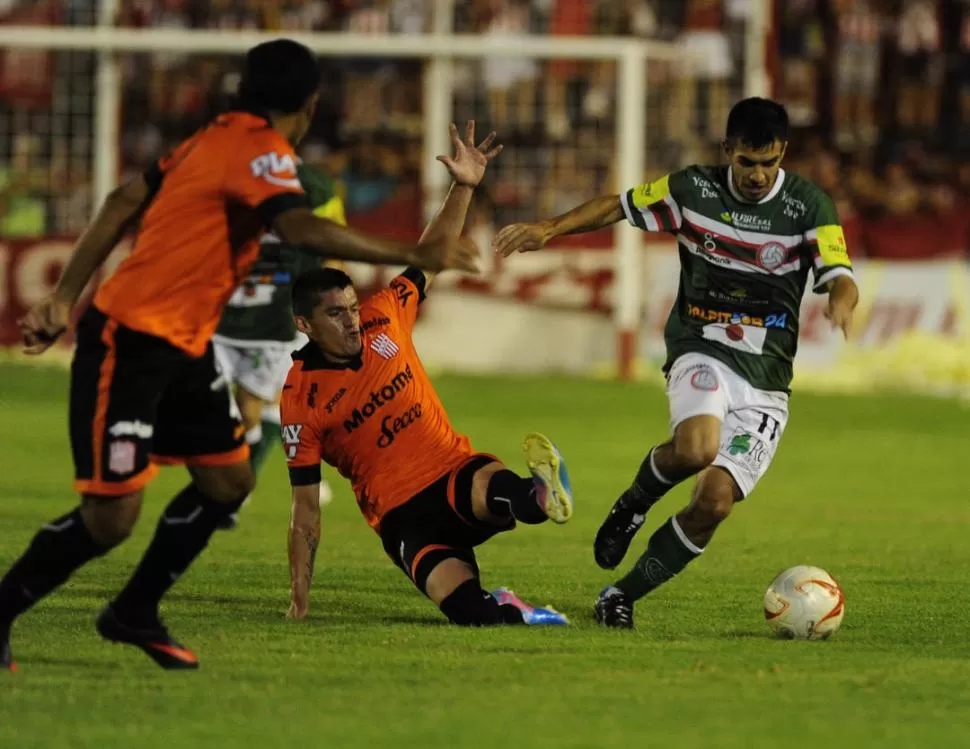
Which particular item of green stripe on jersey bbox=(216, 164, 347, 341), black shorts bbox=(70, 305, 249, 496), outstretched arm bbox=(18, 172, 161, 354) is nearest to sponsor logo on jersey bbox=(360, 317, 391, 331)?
black shorts bbox=(70, 305, 249, 496)

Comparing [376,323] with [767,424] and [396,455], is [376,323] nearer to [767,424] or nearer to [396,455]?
[396,455]

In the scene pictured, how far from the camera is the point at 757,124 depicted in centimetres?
776

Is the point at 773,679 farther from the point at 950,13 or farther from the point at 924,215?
the point at 950,13

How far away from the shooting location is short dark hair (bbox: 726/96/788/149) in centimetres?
776

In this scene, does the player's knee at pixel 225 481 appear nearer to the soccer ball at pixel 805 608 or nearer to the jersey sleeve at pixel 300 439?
the jersey sleeve at pixel 300 439

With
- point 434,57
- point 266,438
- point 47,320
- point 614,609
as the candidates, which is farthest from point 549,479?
point 434,57

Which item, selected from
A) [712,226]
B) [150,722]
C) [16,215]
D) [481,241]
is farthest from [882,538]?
[16,215]

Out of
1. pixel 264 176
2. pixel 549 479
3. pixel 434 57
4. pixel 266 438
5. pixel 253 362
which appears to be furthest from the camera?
pixel 434 57

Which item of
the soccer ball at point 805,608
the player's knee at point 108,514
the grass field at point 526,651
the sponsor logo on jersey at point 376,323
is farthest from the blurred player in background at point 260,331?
the player's knee at point 108,514

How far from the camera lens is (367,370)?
8.16 m

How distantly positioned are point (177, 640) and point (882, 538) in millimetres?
5211

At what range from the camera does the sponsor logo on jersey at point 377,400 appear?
8086mm

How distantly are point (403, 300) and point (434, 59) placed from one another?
14.1 metres

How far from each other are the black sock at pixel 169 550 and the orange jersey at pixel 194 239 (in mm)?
580
